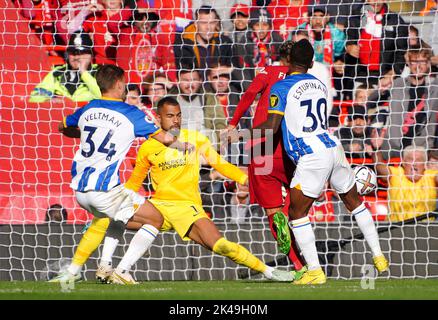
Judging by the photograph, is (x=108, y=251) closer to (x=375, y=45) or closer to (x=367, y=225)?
(x=367, y=225)

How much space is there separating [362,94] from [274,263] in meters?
2.35

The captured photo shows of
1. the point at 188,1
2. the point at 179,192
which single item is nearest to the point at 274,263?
the point at 179,192

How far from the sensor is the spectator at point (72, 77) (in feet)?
35.4

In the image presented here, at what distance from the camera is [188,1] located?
11227 millimetres

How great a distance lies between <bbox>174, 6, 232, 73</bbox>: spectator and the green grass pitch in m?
4.25

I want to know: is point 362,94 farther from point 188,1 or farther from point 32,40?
point 32,40

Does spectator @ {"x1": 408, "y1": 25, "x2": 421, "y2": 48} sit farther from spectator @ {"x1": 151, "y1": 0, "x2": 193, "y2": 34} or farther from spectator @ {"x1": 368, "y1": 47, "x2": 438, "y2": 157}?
spectator @ {"x1": 151, "y1": 0, "x2": 193, "y2": 34}

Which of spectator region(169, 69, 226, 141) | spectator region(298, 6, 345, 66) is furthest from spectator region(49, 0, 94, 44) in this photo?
spectator region(298, 6, 345, 66)

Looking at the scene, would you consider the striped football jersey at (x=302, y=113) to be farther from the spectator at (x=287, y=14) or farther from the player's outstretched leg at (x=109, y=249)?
the spectator at (x=287, y=14)

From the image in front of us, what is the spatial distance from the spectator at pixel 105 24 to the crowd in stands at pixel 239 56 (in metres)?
0.01

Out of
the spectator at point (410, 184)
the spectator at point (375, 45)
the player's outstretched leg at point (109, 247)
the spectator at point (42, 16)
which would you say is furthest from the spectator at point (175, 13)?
the player's outstretched leg at point (109, 247)

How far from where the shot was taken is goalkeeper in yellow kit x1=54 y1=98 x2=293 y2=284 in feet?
25.3

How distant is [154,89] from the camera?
10945 mm

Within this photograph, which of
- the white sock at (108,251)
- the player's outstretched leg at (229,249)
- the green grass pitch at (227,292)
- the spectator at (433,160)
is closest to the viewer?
the green grass pitch at (227,292)
